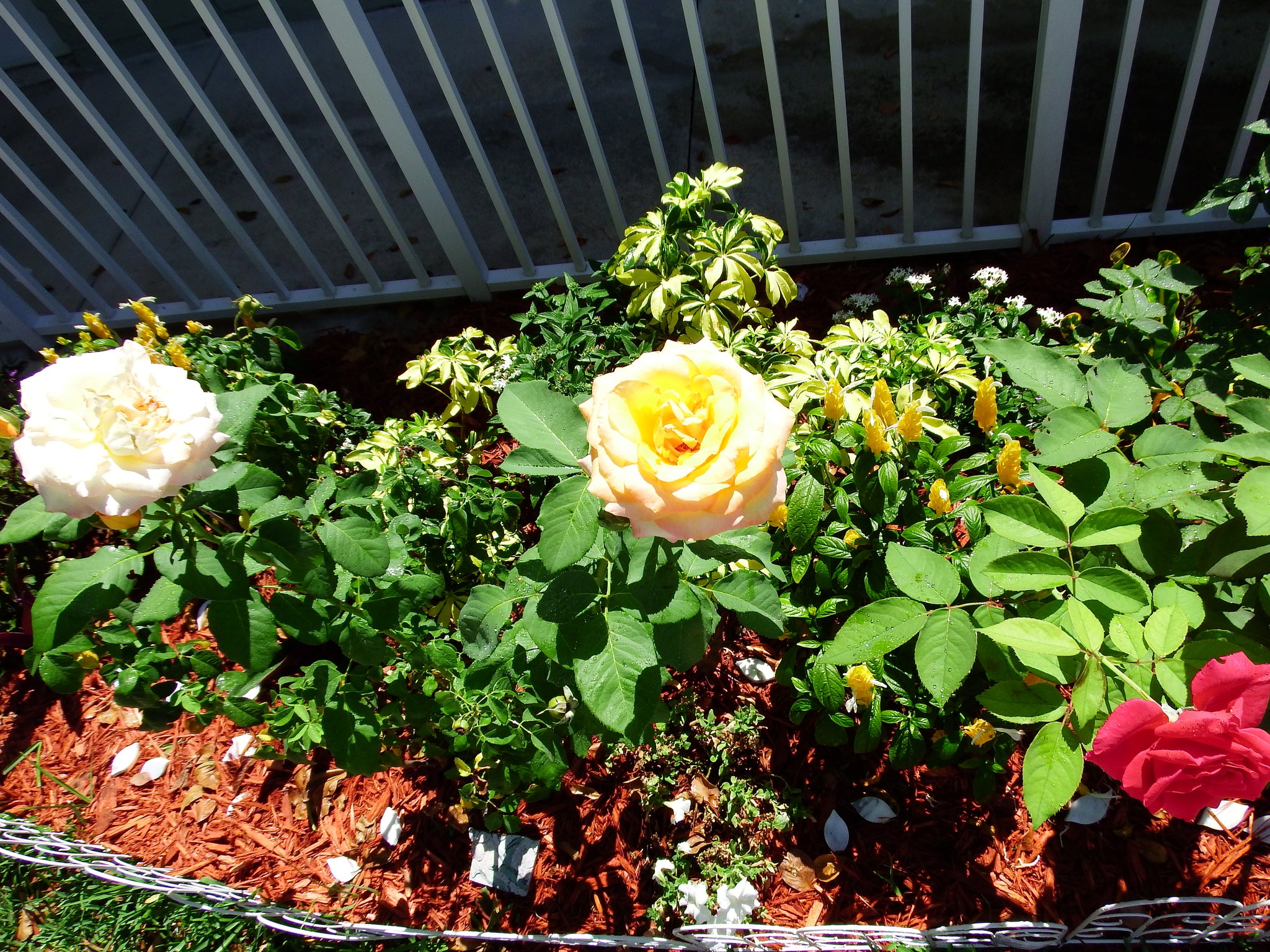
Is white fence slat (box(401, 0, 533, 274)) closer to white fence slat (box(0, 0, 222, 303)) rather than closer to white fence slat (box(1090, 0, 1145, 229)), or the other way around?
white fence slat (box(0, 0, 222, 303))

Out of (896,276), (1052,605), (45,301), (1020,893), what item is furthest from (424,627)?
(45,301)

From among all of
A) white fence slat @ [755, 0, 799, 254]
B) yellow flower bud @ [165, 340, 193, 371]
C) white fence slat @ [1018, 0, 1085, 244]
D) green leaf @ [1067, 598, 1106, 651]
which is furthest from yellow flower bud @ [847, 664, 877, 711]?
white fence slat @ [1018, 0, 1085, 244]

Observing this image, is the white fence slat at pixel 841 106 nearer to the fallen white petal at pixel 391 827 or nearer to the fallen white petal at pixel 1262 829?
the fallen white petal at pixel 1262 829

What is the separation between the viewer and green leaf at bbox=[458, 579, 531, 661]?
1627 millimetres

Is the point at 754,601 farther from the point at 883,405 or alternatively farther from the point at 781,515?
the point at 883,405

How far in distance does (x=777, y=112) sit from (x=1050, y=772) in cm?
257

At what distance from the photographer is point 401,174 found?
4.68m

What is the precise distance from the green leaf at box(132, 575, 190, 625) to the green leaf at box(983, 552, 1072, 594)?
4.85 feet

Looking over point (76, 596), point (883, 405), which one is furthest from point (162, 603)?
point (883, 405)

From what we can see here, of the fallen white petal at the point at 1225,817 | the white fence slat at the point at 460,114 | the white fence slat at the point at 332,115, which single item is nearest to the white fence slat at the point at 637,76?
the white fence slat at the point at 460,114

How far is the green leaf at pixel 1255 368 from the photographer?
4.77 feet

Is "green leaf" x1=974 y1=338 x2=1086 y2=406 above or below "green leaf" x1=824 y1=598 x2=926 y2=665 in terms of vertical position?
above

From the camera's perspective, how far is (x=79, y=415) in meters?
1.23

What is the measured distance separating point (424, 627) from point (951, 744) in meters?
1.30
